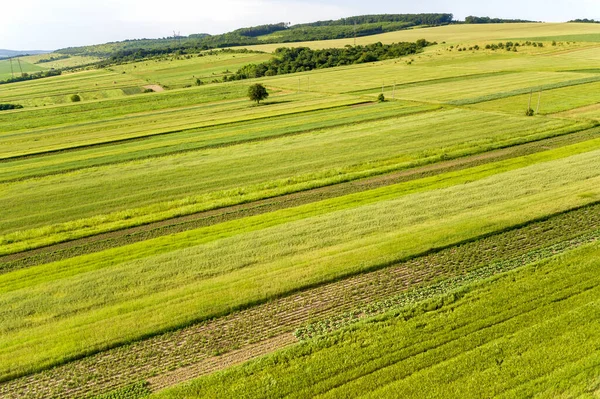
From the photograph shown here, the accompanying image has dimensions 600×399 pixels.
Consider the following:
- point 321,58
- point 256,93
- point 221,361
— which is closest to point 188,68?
point 321,58

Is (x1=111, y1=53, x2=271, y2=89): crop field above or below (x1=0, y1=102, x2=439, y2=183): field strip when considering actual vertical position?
above

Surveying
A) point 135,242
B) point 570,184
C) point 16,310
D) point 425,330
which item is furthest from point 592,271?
point 16,310

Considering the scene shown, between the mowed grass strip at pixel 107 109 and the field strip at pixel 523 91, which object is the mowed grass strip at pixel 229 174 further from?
the mowed grass strip at pixel 107 109

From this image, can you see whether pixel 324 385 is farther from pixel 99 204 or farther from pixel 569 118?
pixel 569 118

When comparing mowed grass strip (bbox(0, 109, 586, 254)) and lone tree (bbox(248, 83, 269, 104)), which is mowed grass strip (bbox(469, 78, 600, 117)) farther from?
lone tree (bbox(248, 83, 269, 104))

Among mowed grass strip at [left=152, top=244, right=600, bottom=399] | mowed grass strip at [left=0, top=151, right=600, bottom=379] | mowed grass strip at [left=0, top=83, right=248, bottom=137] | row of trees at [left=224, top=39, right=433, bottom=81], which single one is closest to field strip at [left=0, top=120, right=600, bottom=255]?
mowed grass strip at [left=0, top=151, right=600, bottom=379]
